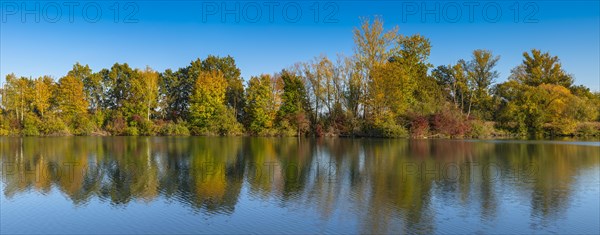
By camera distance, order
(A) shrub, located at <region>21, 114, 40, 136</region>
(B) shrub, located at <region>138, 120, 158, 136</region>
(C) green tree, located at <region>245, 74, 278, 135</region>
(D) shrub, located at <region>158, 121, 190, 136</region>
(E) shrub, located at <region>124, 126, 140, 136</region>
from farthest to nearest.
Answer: (B) shrub, located at <region>138, 120, 158, 136</region> < (D) shrub, located at <region>158, 121, 190, 136</region> < (E) shrub, located at <region>124, 126, 140, 136</region> < (C) green tree, located at <region>245, 74, 278, 135</region> < (A) shrub, located at <region>21, 114, 40, 136</region>

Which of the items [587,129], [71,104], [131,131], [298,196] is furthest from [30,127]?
[587,129]

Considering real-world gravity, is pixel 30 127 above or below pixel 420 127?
above

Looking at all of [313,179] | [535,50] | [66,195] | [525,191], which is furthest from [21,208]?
[535,50]

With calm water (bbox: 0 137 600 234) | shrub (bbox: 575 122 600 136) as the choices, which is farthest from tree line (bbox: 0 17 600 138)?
calm water (bbox: 0 137 600 234)

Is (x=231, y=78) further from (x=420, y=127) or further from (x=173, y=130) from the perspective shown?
(x=420, y=127)

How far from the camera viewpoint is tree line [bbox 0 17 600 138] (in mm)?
49219

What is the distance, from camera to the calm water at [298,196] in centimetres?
Result: 1045

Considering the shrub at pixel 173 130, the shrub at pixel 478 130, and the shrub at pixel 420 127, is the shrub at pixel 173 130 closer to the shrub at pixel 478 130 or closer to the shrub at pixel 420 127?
the shrub at pixel 420 127

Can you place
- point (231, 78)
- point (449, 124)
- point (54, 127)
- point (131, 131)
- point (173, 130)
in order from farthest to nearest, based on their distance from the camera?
point (231, 78), point (173, 130), point (131, 131), point (54, 127), point (449, 124)

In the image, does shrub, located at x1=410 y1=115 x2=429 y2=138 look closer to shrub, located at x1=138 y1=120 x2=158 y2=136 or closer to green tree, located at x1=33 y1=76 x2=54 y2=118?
shrub, located at x1=138 y1=120 x2=158 y2=136

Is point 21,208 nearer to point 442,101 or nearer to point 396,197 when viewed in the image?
point 396,197

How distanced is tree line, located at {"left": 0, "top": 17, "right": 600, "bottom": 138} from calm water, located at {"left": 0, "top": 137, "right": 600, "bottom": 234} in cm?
2665

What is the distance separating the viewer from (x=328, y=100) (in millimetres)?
53906

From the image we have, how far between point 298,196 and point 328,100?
4046 cm
